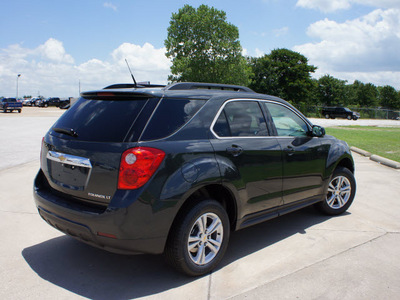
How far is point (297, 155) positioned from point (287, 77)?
249 ft

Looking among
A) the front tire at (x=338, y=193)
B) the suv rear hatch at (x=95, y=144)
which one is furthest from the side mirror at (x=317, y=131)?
the suv rear hatch at (x=95, y=144)

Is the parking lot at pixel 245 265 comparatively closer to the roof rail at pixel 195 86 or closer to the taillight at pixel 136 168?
the taillight at pixel 136 168

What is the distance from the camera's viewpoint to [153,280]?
3326 millimetres

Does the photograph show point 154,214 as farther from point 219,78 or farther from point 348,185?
point 219,78

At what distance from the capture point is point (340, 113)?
55.9 m

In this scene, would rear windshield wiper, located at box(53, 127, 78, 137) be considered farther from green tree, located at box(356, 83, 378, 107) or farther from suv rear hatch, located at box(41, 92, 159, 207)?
green tree, located at box(356, 83, 378, 107)

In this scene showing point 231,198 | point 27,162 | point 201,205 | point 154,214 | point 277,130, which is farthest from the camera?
point 27,162

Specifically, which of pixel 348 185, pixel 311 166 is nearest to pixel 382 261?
pixel 311 166

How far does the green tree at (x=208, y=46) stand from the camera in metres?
57.0

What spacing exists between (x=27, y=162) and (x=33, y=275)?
20.5ft

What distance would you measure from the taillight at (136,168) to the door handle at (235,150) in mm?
871

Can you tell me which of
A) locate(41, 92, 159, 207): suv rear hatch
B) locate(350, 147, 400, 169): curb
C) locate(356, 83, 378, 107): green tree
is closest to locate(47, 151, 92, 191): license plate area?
locate(41, 92, 159, 207): suv rear hatch

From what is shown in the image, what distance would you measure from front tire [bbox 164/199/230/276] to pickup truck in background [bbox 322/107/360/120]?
54620mm

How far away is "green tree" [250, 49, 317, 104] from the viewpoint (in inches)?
2982
